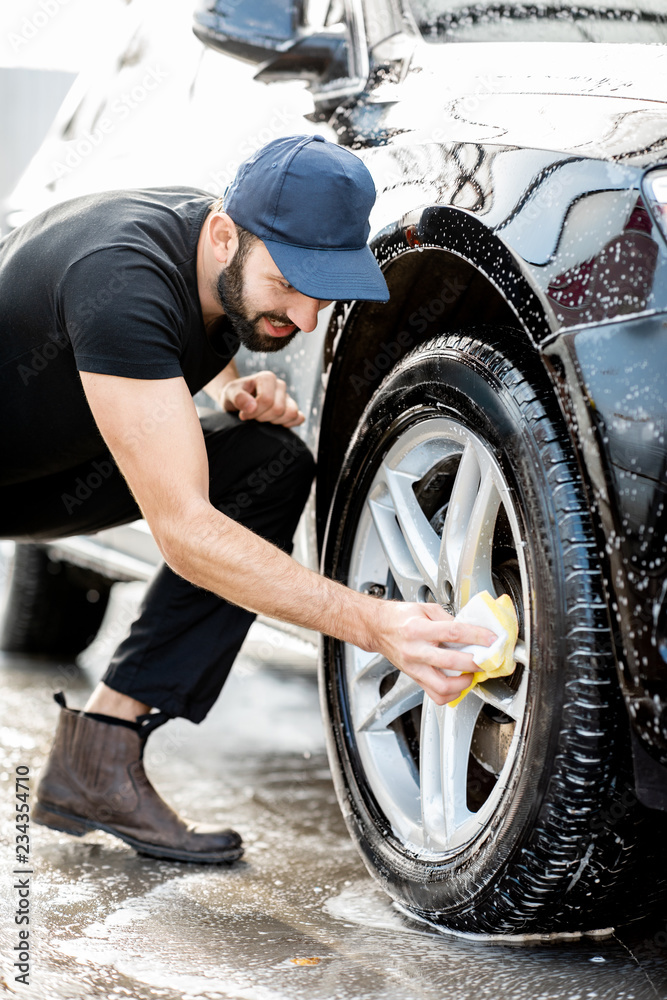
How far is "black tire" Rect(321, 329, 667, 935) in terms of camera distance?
1241 mm

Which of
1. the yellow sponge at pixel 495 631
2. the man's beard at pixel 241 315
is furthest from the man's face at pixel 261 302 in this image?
the yellow sponge at pixel 495 631

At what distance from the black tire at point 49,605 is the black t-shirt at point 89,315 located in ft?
5.80

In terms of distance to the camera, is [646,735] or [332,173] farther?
[332,173]

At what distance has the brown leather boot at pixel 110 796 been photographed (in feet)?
6.52

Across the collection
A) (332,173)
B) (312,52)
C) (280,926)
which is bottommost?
(280,926)

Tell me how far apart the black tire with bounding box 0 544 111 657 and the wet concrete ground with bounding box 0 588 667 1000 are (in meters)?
1.27

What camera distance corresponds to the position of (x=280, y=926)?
162 cm

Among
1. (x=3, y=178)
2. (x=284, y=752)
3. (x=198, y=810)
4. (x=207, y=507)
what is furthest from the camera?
(x=3, y=178)

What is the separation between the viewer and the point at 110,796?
2.04m

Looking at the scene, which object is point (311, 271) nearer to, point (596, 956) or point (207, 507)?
point (207, 507)

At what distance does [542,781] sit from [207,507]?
0.63 meters

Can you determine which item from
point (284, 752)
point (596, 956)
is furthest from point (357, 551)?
point (284, 752)

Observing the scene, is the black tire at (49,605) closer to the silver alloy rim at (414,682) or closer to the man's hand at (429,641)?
the silver alloy rim at (414,682)
